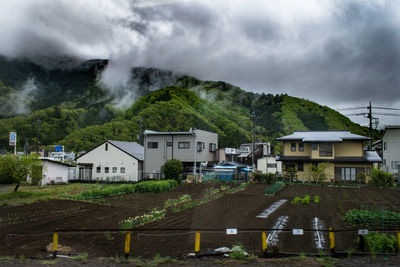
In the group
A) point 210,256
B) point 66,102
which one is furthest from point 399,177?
point 66,102

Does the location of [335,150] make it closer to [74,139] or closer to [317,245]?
[317,245]

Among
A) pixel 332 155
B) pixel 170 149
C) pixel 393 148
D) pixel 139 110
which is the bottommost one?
pixel 332 155

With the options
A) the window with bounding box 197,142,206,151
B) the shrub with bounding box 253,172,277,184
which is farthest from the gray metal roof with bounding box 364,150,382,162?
the window with bounding box 197,142,206,151

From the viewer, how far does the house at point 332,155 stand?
24.7m

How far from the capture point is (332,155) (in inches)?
995

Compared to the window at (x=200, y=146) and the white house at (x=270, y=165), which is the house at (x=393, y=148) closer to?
the white house at (x=270, y=165)

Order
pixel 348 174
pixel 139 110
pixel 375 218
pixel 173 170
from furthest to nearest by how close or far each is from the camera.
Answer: pixel 139 110
pixel 348 174
pixel 173 170
pixel 375 218

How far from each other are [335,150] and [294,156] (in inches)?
140

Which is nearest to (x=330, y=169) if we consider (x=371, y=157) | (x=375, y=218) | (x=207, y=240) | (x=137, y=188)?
(x=371, y=157)

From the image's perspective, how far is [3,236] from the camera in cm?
843

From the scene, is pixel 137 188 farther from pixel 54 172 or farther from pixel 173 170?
pixel 54 172

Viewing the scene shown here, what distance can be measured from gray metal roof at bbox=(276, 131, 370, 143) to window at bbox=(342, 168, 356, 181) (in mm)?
2676

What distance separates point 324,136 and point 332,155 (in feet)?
7.02

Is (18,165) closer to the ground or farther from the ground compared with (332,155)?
closer to the ground
